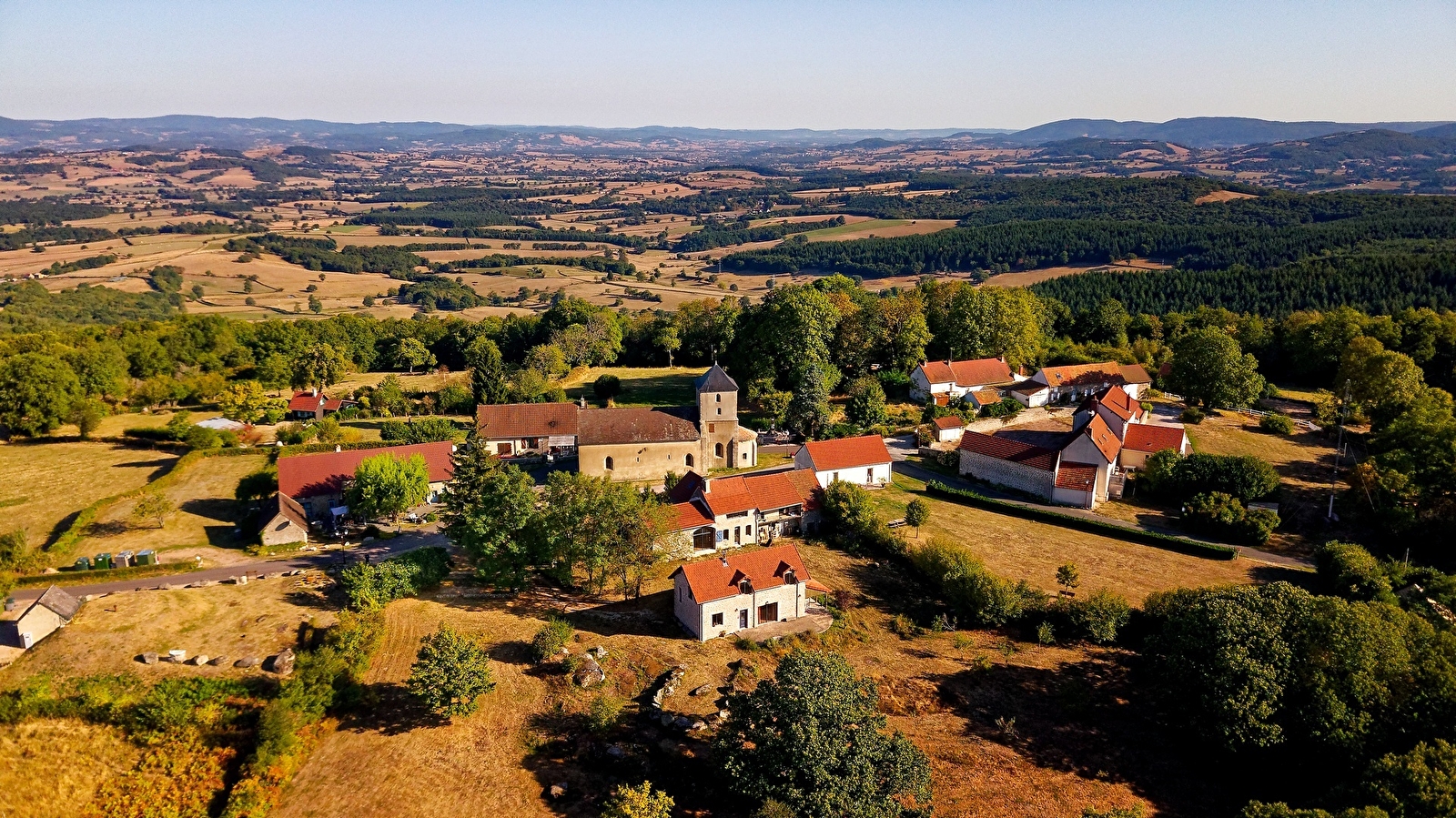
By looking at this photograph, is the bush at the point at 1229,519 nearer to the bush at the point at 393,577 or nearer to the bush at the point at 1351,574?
the bush at the point at 1351,574

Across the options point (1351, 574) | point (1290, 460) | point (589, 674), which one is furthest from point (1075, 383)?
point (589, 674)

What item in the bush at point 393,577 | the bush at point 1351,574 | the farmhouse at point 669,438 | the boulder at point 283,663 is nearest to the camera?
the boulder at point 283,663

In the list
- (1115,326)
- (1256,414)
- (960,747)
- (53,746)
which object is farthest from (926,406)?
(53,746)

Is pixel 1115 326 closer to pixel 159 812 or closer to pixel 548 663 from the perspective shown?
pixel 548 663

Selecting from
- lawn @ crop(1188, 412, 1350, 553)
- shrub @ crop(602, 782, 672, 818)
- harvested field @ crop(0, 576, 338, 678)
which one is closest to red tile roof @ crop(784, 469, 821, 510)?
shrub @ crop(602, 782, 672, 818)

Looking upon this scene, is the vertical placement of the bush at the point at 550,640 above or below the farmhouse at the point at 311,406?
below

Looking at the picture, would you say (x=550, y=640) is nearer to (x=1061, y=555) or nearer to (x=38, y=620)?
(x=38, y=620)

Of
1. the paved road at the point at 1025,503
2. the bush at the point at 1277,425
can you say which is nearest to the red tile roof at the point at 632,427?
the paved road at the point at 1025,503

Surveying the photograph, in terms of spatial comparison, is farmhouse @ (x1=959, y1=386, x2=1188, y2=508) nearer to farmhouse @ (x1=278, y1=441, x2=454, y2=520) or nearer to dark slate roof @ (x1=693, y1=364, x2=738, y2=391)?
dark slate roof @ (x1=693, y1=364, x2=738, y2=391)
